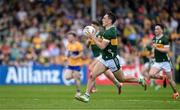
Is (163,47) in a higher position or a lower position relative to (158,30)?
lower

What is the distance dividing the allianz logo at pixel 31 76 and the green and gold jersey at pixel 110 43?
1533 centimetres

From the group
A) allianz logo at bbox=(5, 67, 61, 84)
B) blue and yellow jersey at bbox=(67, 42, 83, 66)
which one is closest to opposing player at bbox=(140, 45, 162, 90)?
allianz logo at bbox=(5, 67, 61, 84)

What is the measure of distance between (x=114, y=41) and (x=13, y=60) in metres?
16.5

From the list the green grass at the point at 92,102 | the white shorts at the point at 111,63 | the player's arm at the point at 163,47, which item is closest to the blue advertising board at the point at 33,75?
the green grass at the point at 92,102

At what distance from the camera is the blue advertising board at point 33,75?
3691 cm

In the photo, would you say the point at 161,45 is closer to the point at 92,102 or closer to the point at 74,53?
the point at 74,53

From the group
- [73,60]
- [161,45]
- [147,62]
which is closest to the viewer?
[161,45]

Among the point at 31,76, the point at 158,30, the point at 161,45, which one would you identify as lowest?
the point at 31,76

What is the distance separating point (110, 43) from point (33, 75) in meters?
A: 15.6

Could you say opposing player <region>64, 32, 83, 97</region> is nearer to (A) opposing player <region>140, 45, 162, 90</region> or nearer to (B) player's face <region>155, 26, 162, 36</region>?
(B) player's face <region>155, 26, 162, 36</region>

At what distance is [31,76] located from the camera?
37125 millimetres

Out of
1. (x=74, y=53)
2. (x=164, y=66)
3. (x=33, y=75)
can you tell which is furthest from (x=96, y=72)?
(x=33, y=75)

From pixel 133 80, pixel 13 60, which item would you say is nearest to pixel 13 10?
pixel 13 60

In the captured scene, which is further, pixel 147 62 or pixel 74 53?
pixel 147 62
